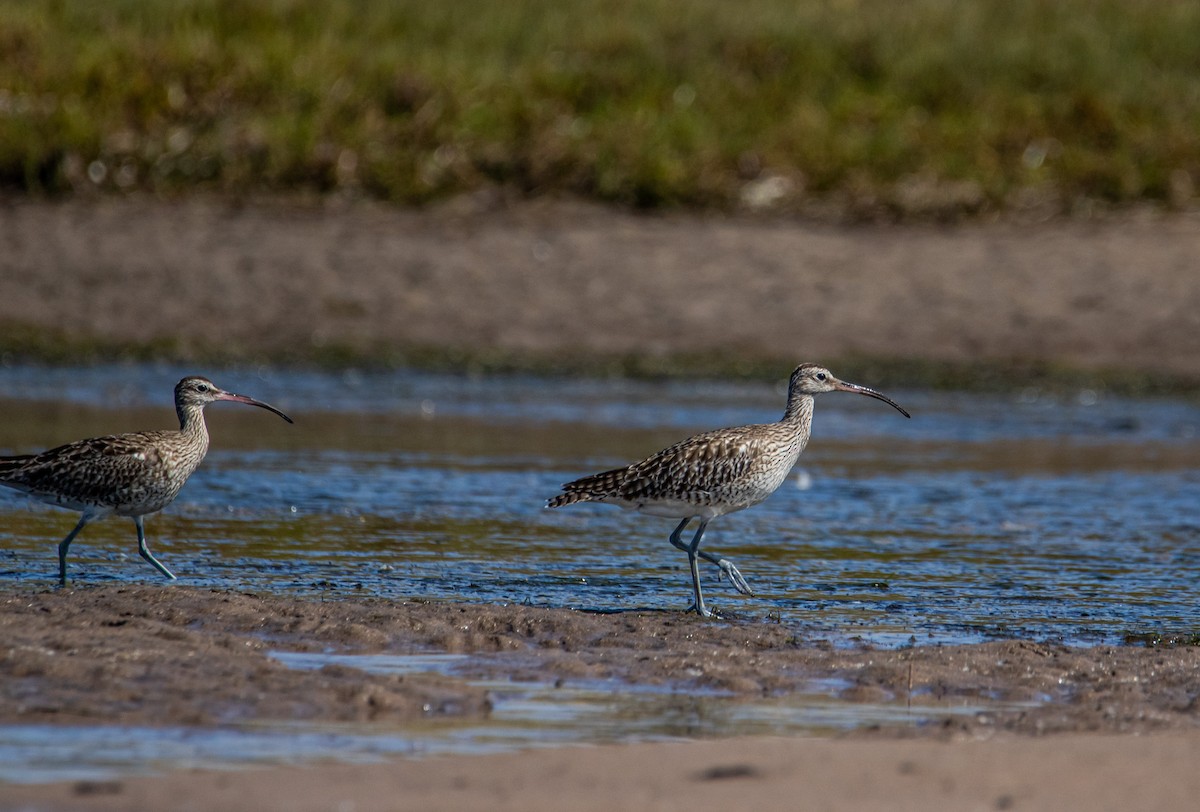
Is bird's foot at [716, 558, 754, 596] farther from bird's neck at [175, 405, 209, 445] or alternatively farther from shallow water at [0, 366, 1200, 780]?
bird's neck at [175, 405, 209, 445]

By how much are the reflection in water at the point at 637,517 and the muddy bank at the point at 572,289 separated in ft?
2.48

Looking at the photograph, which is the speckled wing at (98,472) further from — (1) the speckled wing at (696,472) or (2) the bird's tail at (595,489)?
(1) the speckled wing at (696,472)

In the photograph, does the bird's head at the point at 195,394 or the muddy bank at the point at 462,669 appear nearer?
the muddy bank at the point at 462,669

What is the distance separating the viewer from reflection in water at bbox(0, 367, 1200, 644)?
8508 mm

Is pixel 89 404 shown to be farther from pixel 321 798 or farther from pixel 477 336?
pixel 321 798

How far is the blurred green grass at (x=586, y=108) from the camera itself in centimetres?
1819

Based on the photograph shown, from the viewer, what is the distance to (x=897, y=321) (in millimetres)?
16828

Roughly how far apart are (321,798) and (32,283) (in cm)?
1262

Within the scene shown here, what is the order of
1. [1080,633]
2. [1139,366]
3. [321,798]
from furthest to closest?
[1139,366]
[1080,633]
[321,798]

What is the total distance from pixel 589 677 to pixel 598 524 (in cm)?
397

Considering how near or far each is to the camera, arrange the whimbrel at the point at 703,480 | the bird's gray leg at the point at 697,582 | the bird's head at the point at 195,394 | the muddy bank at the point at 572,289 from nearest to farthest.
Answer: the bird's gray leg at the point at 697,582, the whimbrel at the point at 703,480, the bird's head at the point at 195,394, the muddy bank at the point at 572,289

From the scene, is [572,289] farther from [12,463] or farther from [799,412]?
[12,463]

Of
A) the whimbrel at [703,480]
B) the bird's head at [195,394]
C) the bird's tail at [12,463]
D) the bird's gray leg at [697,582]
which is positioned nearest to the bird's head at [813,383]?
the whimbrel at [703,480]

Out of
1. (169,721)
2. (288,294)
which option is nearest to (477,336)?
(288,294)
